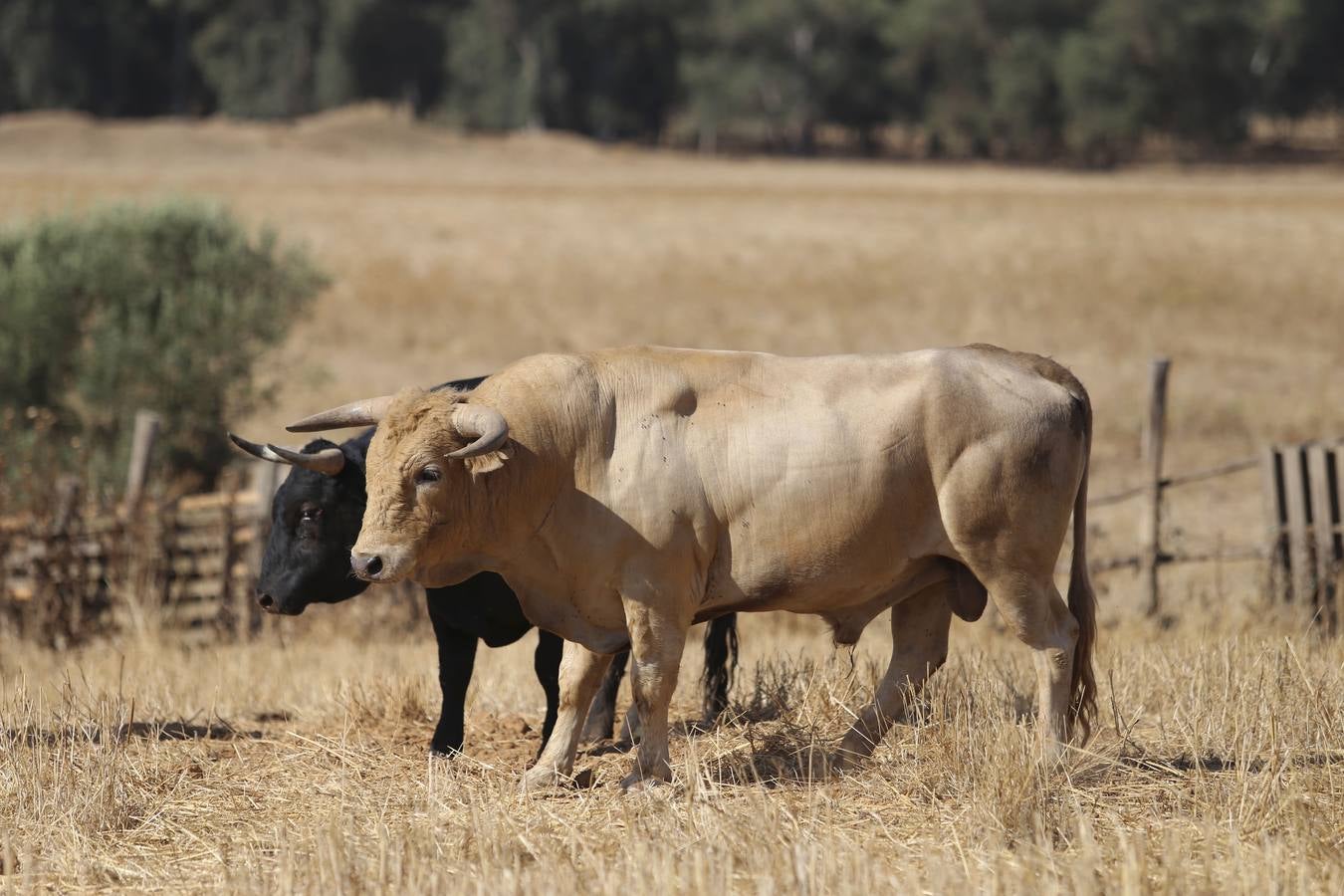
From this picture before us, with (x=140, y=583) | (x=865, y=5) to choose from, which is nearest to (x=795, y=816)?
(x=140, y=583)

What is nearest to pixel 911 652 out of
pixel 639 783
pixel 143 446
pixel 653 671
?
pixel 653 671

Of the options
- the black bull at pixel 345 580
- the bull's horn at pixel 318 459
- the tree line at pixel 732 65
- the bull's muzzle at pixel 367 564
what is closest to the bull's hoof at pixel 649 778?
the black bull at pixel 345 580

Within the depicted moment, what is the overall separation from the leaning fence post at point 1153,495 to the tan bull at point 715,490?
24.1 ft

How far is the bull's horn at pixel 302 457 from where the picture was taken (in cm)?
649

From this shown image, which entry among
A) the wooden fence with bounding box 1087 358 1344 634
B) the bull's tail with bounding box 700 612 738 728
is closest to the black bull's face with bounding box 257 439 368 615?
the bull's tail with bounding box 700 612 738 728

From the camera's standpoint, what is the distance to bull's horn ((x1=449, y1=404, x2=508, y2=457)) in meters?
5.79

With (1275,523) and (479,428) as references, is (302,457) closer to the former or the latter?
(479,428)

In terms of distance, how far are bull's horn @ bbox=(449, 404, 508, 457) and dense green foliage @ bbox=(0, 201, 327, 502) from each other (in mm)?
11549

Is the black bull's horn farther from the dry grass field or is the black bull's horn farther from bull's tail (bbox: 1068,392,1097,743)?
bull's tail (bbox: 1068,392,1097,743)

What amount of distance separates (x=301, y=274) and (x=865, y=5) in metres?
68.2

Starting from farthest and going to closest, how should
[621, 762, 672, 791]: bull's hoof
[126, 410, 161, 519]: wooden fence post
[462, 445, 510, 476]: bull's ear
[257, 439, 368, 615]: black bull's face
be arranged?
[126, 410, 161, 519]: wooden fence post → [257, 439, 368, 615]: black bull's face → [621, 762, 672, 791]: bull's hoof → [462, 445, 510, 476]: bull's ear

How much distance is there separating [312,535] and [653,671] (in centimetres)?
172

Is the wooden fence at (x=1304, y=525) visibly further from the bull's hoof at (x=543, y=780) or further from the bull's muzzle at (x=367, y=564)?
the bull's muzzle at (x=367, y=564)

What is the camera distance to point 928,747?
21.0 ft
